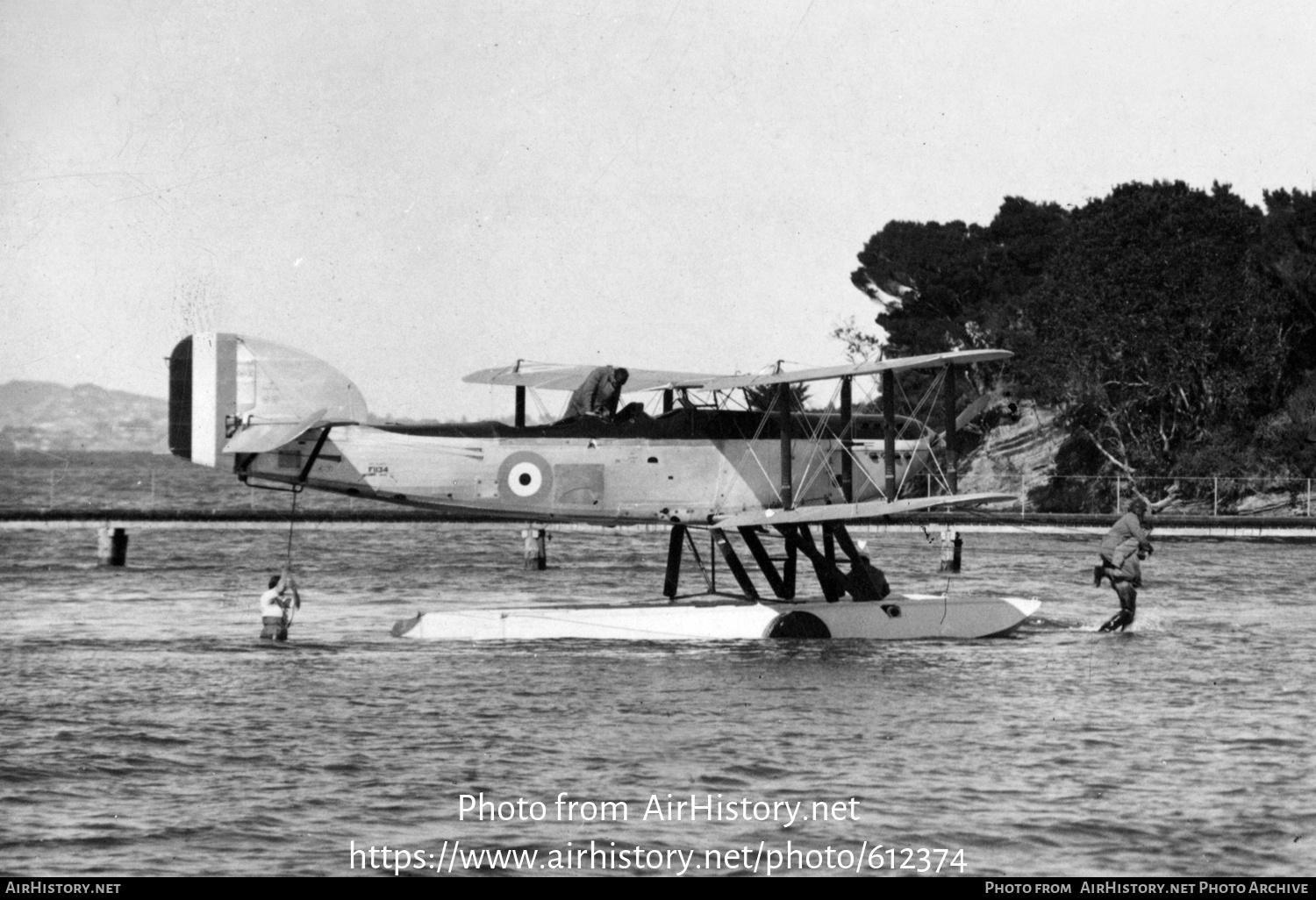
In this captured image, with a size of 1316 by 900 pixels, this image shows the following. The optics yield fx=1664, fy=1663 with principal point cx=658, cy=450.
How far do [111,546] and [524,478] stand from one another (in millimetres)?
20806

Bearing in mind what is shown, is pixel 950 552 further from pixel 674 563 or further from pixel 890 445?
pixel 890 445

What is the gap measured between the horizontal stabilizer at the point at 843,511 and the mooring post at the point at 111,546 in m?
22.0

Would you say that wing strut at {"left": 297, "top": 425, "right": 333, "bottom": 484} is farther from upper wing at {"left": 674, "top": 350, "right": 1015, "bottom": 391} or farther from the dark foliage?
the dark foliage

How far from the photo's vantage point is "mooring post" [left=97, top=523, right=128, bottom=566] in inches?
1512

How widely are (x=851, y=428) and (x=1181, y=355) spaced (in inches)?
1473

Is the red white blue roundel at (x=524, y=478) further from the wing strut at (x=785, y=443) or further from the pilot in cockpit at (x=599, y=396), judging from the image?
the wing strut at (x=785, y=443)

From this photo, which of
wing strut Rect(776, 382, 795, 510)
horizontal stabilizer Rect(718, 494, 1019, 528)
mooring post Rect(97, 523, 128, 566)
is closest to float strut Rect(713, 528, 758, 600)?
horizontal stabilizer Rect(718, 494, 1019, 528)

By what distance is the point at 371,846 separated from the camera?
1098 cm

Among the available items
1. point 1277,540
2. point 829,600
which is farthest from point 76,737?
point 1277,540

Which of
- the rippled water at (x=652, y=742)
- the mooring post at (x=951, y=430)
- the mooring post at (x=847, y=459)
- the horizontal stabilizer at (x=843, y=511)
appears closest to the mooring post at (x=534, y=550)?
the rippled water at (x=652, y=742)

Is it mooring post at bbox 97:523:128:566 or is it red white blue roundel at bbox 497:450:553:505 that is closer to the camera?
red white blue roundel at bbox 497:450:553:505

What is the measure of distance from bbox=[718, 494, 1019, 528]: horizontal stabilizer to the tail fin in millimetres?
5054

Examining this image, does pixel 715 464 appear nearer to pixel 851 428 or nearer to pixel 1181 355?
pixel 851 428

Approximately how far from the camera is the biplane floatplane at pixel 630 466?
2062cm
